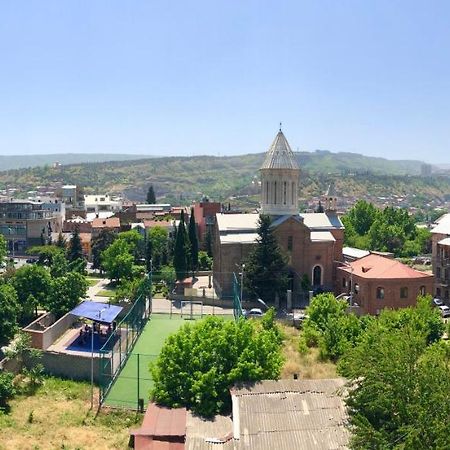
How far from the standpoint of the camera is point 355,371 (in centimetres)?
1958

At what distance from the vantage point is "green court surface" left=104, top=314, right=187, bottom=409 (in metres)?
27.8

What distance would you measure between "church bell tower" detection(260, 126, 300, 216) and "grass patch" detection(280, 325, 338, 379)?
68.2ft

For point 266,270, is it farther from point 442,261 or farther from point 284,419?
point 284,419

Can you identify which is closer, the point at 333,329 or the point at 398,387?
the point at 398,387

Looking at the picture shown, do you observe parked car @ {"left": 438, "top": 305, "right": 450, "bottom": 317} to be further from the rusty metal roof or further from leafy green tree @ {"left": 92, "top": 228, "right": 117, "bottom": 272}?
leafy green tree @ {"left": 92, "top": 228, "right": 117, "bottom": 272}

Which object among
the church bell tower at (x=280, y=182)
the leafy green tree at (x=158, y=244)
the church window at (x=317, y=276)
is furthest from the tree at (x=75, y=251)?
the church window at (x=317, y=276)

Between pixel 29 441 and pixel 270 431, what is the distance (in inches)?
439

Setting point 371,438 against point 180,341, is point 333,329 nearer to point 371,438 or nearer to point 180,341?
point 180,341

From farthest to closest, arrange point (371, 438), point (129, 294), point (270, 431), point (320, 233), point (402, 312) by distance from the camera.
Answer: point (320, 233), point (129, 294), point (402, 312), point (270, 431), point (371, 438)

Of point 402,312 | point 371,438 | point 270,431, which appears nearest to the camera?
point 371,438

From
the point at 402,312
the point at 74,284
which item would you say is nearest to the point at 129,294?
the point at 74,284

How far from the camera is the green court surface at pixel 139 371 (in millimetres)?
27797

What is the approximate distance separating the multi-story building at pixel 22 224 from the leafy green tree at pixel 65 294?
133ft

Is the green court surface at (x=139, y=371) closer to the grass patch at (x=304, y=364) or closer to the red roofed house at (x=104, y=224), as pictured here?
the grass patch at (x=304, y=364)
